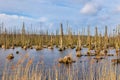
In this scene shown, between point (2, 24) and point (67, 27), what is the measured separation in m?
21.2

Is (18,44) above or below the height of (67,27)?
below

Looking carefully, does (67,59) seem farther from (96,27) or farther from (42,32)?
(42,32)

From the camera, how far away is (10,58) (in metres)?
35.7

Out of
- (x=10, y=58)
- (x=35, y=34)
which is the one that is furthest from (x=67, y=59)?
(x=35, y=34)

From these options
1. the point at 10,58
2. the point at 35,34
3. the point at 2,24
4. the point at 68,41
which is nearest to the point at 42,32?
the point at 35,34

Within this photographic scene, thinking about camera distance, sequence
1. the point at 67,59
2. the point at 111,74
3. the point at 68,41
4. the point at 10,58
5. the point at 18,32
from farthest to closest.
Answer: the point at 18,32
the point at 68,41
the point at 10,58
the point at 67,59
the point at 111,74

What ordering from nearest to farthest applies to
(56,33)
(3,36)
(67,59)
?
1. (67,59)
2. (3,36)
3. (56,33)

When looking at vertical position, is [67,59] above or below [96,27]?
below

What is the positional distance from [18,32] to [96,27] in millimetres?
46331

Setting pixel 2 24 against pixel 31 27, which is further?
pixel 31 27

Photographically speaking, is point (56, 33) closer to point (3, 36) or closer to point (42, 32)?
point (42, 32)

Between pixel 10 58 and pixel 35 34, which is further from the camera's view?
pixel 35 34

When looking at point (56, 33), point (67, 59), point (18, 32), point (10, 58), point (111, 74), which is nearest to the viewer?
point (111, 74)

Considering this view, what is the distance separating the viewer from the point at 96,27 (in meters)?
60.6
